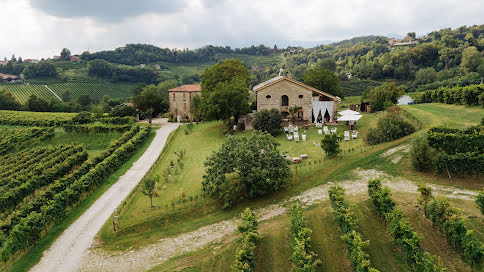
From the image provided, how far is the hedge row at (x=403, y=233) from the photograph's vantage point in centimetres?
1127

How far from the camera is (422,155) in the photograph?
20.0 meters

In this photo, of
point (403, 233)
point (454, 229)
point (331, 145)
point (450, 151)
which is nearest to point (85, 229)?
point (403, 233)

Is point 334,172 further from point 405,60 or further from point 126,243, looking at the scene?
point 405,60

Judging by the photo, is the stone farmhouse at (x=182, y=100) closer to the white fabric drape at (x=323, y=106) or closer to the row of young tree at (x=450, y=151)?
the white fabric drape at (x=323, y=106)

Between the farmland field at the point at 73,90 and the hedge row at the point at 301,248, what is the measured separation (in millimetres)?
95426

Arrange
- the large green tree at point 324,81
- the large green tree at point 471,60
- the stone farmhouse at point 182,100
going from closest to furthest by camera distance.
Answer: the large green tree at point 324,81, the stone farmhouse at point 182,100, the large green tree at point 471,60

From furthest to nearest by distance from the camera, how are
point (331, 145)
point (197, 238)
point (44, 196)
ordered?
point (331, 145), point (44, 196), point (197, 238)

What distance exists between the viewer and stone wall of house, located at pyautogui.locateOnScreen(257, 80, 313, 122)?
131 ft

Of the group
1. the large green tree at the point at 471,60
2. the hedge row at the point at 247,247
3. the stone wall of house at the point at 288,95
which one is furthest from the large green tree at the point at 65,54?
the hedge row at the point at 247,247

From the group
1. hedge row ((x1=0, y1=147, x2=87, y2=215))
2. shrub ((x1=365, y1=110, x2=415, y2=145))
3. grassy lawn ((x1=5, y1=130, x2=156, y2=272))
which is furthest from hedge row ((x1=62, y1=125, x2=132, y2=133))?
shrub ((x1=365, y1=110, x2=415, y2=145))

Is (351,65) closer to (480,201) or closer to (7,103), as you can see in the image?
(7,103)

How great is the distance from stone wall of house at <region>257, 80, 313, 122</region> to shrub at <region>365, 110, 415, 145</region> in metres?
12.9

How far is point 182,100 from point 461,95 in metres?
40.0

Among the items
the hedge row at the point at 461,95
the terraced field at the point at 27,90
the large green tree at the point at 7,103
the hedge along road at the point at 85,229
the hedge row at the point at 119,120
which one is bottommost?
the hedge along road at the point at 85,229
